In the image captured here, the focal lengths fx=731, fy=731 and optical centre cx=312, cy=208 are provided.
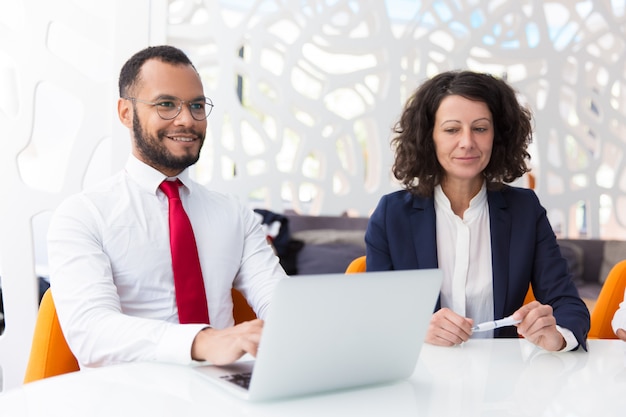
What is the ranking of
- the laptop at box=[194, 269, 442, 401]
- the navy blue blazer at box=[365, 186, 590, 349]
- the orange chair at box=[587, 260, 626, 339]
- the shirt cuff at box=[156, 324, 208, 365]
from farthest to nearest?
the orange chair at box=[587, 260, 626, 339] < the navy blue blazer at box=[365, 186, 590, 349] < the shirt cuff at box=[156, 324, 208, 365] < the laptop at box=[194, 269, 442, 401]

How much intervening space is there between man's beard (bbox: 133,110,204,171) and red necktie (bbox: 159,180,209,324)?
12cm

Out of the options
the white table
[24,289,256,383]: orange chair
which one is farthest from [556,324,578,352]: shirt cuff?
[24,289,256,383]: orange chair

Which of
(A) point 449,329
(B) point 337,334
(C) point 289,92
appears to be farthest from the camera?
(C) point 289,92

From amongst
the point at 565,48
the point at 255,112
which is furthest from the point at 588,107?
the point at 255,112

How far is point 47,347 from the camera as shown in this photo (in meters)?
1.70

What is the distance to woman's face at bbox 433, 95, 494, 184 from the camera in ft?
6.91

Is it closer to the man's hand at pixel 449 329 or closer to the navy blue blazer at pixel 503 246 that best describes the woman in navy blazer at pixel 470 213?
the navy blue blazer at pixel 503 246

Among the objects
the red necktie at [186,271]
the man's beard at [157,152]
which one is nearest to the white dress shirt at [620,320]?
the red necktie at [186,271]

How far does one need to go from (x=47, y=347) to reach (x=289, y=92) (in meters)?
2.61

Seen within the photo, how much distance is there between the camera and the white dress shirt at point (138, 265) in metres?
1.51

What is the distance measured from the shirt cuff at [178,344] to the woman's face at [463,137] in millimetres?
1028

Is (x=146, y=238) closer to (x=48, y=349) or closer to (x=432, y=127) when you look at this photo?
(x=48, y=349)

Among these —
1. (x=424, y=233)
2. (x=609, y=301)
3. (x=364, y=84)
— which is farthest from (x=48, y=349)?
(x=364, y=84)

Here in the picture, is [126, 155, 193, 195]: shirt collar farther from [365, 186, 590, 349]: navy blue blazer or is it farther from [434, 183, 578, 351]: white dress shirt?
[434, 183, 578, 351]: white dress shirt
